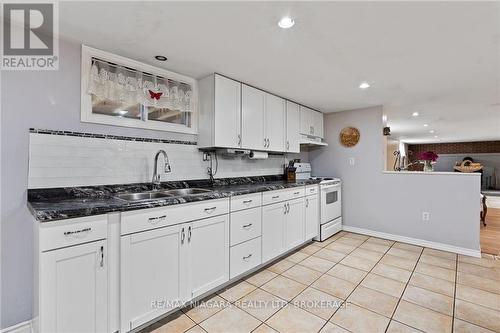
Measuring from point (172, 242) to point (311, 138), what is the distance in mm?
3074

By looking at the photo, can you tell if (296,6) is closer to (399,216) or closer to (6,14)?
(6,14)

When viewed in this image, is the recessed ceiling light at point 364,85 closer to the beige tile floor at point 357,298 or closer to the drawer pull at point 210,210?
the beige tile floor at point 357,298

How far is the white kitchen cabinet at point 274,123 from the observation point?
3.15 m

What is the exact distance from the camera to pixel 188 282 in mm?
1866

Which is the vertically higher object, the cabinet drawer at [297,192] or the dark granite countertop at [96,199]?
the dark granite countertop at [96,199]

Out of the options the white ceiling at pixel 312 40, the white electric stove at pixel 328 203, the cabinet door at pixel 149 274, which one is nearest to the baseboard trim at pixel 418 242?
the white electric stove at pixel 328 203

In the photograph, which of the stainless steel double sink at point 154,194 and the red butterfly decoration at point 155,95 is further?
the red butterfly decoration at point 155,95

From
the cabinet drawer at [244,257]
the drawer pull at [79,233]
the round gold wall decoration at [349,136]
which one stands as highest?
the round gold wall decoration at [349,136]

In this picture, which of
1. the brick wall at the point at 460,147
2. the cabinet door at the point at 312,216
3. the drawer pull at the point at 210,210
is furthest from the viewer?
the brick wall at the point at 460,147

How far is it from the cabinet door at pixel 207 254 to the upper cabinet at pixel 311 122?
2.31 metres

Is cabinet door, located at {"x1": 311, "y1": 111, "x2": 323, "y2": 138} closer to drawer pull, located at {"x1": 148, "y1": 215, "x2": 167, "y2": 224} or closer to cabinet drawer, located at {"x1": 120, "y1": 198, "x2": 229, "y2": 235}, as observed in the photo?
cabinet drawer, located at {"x1": 120, "y1": 198, "x2": 229, "y2": 235}

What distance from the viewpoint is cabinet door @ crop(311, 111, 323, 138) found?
4.09 m

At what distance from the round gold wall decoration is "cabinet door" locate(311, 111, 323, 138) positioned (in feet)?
1.22

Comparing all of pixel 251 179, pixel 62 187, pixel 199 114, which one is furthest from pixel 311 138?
pixel 62 187
